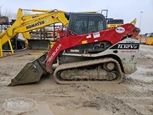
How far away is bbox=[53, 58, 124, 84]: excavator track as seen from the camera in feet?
21.1

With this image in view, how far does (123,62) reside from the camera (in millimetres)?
6551

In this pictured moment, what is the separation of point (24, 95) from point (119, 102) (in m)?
2.36

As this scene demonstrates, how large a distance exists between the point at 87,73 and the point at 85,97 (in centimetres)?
139

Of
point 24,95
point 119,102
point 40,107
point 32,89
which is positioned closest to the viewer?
point 40,107

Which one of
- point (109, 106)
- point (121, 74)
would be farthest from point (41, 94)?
point (121, 74)

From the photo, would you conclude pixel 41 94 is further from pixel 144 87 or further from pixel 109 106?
pixel 144 87

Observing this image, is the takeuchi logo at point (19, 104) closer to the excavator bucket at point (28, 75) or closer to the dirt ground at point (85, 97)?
the dirt ground at point (85, 97)

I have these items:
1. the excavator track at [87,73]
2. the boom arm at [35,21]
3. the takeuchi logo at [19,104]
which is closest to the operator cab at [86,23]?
the excavator track at [87,73]

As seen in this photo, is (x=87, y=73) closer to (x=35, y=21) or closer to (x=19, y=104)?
(x=19, y=104)

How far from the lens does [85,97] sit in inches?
205

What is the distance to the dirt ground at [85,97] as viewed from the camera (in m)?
4.40

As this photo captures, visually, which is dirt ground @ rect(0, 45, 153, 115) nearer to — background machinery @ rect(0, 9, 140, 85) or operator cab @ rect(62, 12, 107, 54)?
background machinery @ rect(0, 9, 140, 85)

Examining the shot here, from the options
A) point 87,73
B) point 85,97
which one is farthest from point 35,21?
point 85,97

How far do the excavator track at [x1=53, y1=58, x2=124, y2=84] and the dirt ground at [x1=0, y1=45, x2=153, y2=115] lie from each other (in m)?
0.24
